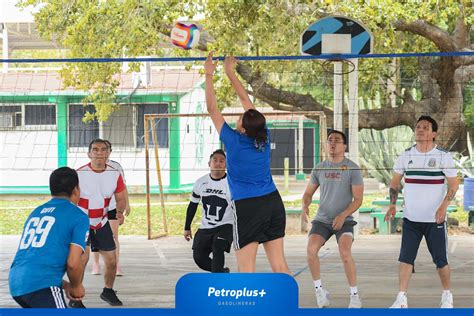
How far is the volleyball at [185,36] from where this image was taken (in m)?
13.8

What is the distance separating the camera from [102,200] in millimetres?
10141

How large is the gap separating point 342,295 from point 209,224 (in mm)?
1863

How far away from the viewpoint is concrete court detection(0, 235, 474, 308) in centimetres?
1082

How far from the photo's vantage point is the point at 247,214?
8000mm

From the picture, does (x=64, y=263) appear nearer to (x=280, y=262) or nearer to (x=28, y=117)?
(x=280, y=262)

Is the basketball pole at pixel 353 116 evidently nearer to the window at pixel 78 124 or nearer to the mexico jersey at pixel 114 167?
the mexico jersey at pixel 114 167

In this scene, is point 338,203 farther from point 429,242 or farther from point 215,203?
point 215,203

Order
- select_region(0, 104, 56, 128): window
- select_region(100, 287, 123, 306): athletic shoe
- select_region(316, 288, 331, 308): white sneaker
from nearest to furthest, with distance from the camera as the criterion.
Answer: select_region(316, 288, 331, 308): white sneaker → select_region(100, 287, 123, 306): athletic shoe → select_region(0, 104, 56, 128): window

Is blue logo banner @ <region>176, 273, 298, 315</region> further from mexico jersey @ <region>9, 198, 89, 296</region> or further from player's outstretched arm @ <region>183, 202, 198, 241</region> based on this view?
player's outstretched arm @ <region>183, 202, 198, 241</region>

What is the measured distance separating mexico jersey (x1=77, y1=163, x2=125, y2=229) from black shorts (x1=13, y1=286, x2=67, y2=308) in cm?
381

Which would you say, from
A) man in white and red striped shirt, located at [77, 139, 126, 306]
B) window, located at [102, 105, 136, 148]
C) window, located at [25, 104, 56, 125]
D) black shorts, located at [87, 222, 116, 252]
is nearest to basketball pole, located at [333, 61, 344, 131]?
man in white and red striped shirt, located at [77, 139, 126, 306]

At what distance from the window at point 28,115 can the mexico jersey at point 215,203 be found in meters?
19.1

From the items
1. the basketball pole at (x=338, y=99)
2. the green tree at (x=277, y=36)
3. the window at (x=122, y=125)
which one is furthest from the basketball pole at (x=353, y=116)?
the window at (x=122, y=125)

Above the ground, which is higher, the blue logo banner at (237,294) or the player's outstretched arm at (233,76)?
the player's outstretched arm at (233,76)
